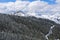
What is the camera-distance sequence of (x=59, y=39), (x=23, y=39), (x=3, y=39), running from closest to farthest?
(x=3, y=39)
(x=23, y=39)
(x=59, y=39)

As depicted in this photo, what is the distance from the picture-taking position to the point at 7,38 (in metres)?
40.2

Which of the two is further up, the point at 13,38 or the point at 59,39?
the point at 13,38

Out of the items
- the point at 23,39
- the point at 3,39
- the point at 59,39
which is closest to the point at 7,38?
the point at 3,39

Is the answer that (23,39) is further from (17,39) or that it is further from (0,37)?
(0,37)

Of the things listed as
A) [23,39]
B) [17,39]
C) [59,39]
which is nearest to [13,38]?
[17,39]

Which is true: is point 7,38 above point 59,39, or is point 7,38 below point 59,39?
above

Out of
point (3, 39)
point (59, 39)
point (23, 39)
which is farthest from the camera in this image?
point (59, 39)

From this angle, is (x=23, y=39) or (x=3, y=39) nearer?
(x=3, y=39)

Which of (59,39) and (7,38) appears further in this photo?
(59,39)

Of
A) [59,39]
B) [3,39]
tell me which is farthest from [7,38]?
[59,39]

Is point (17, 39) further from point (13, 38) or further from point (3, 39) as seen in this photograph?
point (3, 39)

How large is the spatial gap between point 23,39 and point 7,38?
5.26 meters

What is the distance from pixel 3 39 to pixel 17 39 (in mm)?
3440

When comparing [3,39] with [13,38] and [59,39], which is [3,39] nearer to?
[13,38]
